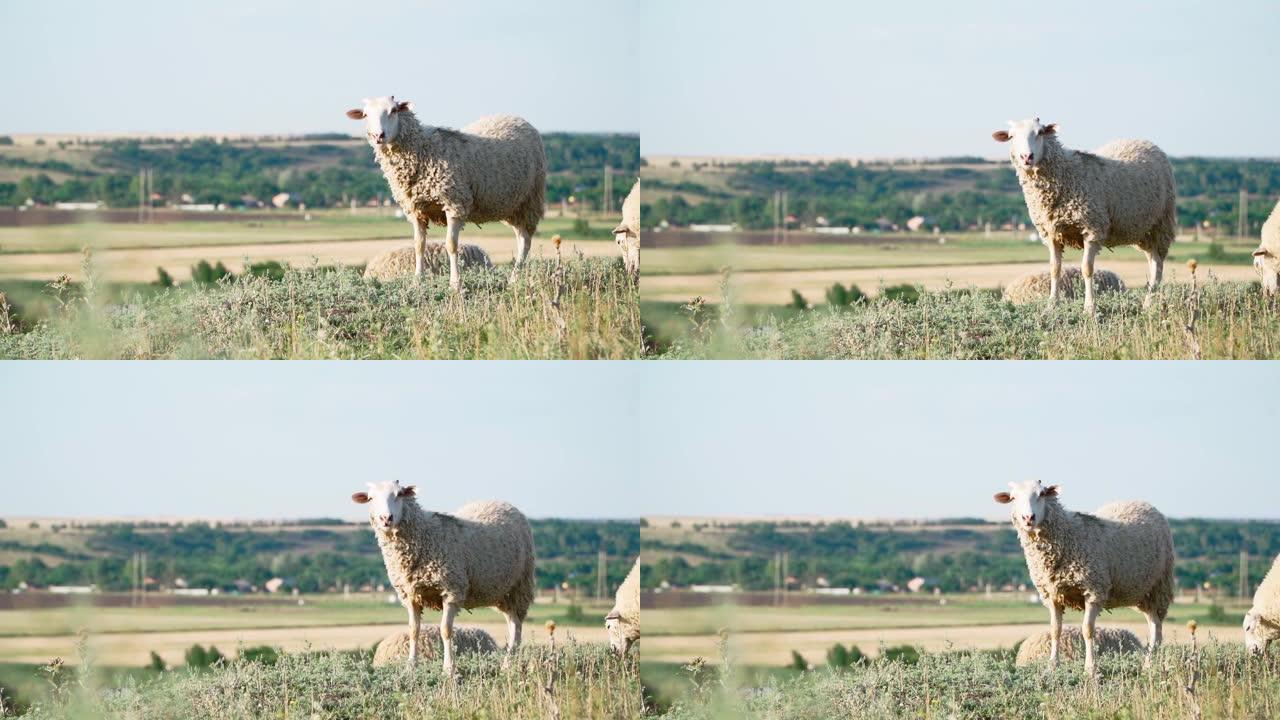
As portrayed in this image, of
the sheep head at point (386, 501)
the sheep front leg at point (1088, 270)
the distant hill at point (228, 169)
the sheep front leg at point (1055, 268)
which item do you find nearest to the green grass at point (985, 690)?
the sheep head at point (386, 501)

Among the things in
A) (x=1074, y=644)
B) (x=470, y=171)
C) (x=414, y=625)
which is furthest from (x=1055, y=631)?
(x=470, y=171)

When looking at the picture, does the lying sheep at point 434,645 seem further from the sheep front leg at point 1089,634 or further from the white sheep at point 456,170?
the sheep front leg at point 1089,634

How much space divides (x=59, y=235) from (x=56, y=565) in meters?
4.63

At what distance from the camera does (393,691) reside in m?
12.5

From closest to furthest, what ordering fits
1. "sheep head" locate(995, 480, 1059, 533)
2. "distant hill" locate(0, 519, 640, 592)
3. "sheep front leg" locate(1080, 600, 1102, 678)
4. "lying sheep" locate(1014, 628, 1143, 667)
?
"sheep head" locate(995, 480, 1059, 533) < "sheep front leg" locate(1080, 600, 1102, 678) < "lying sheep" locate(1014, 628, 1143, 667) < "distant hill" locate(0, 519, 640, 592)

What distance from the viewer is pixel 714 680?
13.0 metres

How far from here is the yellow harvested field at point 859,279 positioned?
13.5 m

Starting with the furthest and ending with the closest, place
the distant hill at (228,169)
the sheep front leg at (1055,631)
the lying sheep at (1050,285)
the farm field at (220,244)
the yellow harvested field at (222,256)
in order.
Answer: the distant hill at (228,169), the farm field at (220,244), the yellow harvested field at (222,256), the lying sheep at (1050,285), the sheep front leg at (1055,631)

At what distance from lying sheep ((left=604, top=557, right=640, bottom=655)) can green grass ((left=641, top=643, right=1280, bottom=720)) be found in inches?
16.2

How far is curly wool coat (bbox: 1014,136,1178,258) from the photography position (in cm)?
1375

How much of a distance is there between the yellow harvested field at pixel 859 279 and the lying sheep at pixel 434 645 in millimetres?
3380

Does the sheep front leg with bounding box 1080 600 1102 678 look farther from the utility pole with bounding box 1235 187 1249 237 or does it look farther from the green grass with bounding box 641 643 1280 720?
the utility pole with bounding box 1235 187 1249 237

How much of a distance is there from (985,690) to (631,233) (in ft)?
15.5

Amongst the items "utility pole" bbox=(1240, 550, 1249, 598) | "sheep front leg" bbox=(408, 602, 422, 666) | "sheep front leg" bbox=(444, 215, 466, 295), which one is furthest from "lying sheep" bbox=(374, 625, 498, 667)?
"utility pole" bbox=(1240, 550, 1249, 598)
